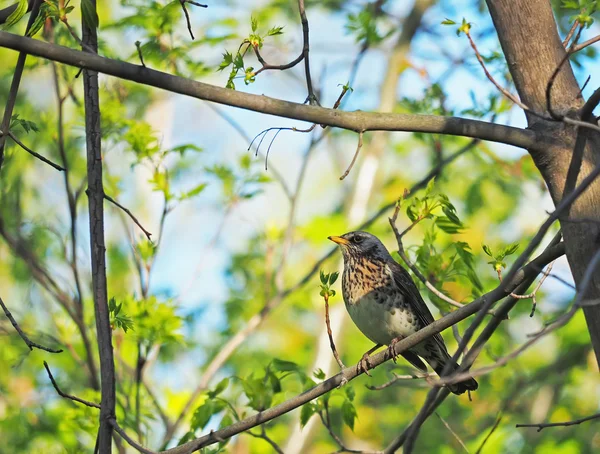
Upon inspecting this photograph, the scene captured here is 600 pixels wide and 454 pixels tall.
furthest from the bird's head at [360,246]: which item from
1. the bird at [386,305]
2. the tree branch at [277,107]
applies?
the tree branch at [277,107]

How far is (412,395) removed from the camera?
36.3 ft

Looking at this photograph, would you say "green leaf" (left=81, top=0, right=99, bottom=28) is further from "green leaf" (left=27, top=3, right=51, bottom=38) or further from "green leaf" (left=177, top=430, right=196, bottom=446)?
"green leaf" (left=177, top=430, right=196, bottom=446)

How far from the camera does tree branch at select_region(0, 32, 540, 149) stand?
275cm

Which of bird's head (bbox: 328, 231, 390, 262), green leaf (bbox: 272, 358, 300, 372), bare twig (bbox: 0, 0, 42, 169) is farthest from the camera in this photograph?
bird's head (bbox: 328, 231, 390, 262)

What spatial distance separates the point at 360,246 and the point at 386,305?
74 centimetres

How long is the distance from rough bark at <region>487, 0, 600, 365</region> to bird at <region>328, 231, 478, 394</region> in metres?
2.38

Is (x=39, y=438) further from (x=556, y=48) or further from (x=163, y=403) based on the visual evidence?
(x=556, y=48)

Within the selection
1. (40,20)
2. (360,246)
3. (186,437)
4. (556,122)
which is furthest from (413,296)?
(40,20)

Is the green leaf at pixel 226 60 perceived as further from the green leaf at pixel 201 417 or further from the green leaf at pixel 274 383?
the green leaf at pixel 201 417

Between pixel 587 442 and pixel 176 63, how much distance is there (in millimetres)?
4956

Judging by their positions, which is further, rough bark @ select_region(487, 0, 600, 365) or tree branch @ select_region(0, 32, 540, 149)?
rough bark @ select_region(487, 0, 600, 365)

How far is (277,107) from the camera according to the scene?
9.58 feet

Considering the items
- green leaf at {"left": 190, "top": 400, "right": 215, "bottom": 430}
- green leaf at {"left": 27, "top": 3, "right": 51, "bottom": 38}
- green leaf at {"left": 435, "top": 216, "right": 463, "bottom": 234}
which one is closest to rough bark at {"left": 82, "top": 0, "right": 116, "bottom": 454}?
green leaf at {"left": 27, "top": 3, "right": 51, "bottom": 38}

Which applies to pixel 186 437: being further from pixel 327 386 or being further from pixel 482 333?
pixel 482 333
